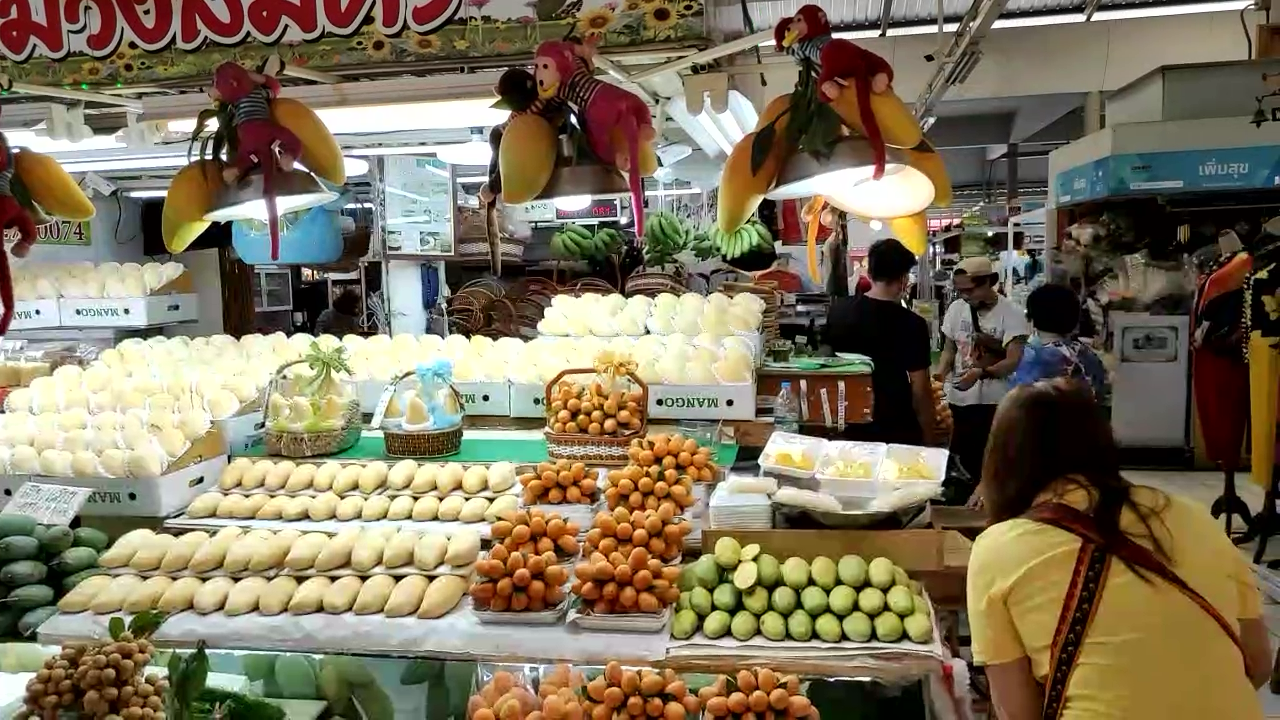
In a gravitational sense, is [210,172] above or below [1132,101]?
below

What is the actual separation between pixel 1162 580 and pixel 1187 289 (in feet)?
Answer: 22.6

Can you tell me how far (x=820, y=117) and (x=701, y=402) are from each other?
183cm

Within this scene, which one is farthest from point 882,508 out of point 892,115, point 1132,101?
point 1132,101

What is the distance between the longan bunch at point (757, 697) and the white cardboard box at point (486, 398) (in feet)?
6.46

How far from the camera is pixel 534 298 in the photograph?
636cm

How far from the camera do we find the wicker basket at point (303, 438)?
347 centimetres

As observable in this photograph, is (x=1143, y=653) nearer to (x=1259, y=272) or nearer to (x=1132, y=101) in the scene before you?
(x=1259, y=272)

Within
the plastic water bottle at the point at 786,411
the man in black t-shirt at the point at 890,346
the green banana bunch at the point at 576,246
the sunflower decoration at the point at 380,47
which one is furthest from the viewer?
the green banana bunch at the point at 576,246

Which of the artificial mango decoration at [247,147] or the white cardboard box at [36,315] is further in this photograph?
the white cardboard box at [36,315]

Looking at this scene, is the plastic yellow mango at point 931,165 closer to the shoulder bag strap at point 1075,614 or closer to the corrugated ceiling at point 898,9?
the shoulder bag strap at point 1075,614

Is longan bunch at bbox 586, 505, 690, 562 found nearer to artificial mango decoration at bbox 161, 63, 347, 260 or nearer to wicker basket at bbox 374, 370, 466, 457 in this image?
wicker basket at bbox 374, 370, 466, 457

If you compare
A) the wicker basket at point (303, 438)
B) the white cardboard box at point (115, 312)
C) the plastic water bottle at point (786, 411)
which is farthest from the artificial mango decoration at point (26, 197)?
the white cardboard box at point (115, 312)

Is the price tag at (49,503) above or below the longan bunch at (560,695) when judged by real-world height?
above

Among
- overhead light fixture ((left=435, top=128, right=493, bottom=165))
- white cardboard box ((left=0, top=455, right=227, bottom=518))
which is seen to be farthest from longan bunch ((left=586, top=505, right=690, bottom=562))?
overhead light fixture ((left=435, top=128, right=493, bottom=165))
